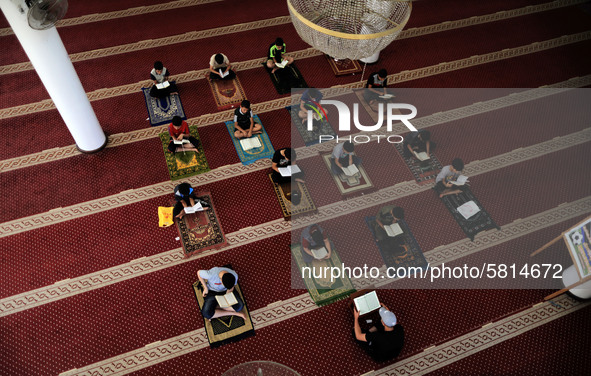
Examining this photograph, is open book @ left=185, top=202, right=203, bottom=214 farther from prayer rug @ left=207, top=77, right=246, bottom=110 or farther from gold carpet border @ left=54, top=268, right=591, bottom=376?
prayer rug @ left=207, top=77, right=246, bottom=110

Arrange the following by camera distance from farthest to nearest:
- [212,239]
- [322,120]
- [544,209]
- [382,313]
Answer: [322,120], [544,209], [212,239], [382,313]

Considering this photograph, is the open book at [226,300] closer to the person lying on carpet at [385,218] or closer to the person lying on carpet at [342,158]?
the person lying on carpet at [385,218]

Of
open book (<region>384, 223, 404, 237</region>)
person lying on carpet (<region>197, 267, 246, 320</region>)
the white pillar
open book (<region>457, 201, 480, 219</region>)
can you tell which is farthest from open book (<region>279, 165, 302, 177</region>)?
the white pillar

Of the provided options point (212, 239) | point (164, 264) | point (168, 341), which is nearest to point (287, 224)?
point (212, 239)

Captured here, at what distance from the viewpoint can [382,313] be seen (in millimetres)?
3859

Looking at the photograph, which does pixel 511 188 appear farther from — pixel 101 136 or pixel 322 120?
pixel 101 136

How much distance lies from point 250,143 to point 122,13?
3281mm

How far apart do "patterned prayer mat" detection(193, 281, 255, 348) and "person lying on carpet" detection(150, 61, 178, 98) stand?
2931 mm

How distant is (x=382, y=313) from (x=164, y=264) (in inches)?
88.9

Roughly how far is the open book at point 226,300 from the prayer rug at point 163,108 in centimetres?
257

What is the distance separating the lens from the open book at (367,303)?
4.02m

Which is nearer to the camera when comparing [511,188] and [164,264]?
[164,264]

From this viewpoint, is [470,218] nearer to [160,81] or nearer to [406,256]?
[406,256]

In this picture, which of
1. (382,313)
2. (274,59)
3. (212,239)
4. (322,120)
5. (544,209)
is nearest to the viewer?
(382,313)
